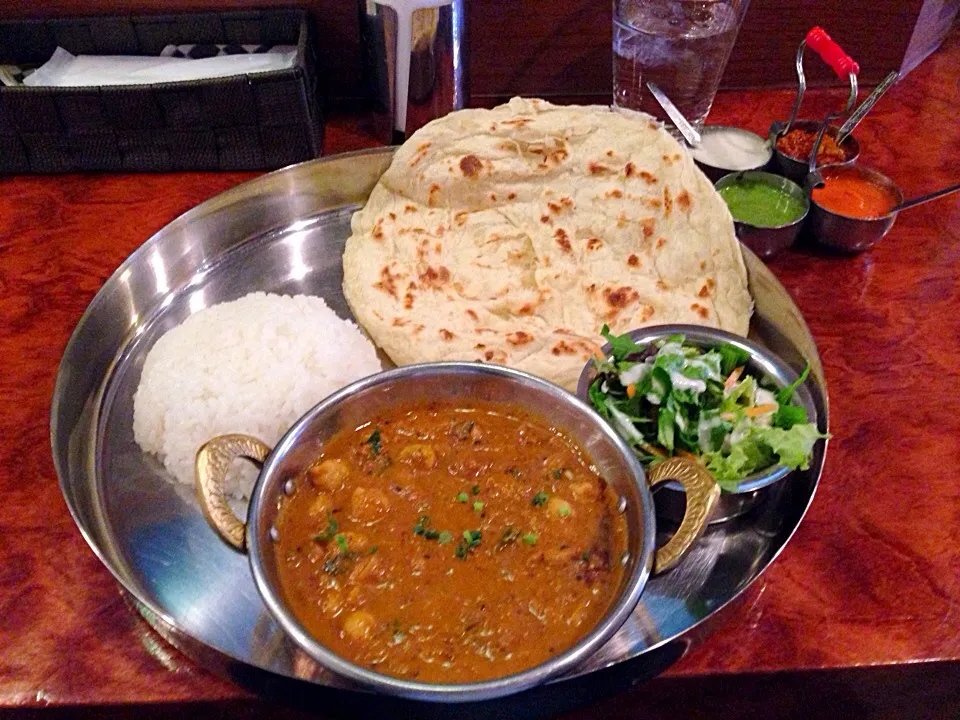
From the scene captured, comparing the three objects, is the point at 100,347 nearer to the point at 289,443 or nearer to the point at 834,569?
the point at 289,443

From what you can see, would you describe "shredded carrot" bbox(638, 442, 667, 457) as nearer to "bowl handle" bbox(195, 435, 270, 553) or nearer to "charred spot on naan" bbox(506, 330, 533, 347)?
"charred spot on naan" bbox(506, 330, 533, 347)

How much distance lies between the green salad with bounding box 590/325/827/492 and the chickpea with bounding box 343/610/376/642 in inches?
26.3

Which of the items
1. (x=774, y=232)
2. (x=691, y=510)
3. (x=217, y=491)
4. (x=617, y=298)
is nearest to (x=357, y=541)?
(x=217, y=491)

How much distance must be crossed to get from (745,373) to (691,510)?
23.7 inches

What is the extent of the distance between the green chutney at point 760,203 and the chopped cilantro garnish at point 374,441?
4.49 feet

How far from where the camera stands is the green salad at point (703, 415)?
165 cm

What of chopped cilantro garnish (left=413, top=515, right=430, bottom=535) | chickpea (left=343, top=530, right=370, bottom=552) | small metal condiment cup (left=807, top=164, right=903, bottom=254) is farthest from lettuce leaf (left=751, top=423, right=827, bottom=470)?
small metal condiment cup (left=807, top=164, right=903, bottom=254)

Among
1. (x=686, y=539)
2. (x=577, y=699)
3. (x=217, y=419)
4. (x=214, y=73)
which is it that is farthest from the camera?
(x=214, y=73)

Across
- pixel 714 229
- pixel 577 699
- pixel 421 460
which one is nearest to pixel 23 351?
pixel 421 460

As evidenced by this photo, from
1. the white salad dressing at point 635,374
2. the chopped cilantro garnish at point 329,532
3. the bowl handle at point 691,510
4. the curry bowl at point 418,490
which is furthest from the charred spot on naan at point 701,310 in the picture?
the chopped cilantro garnish at point 329,532

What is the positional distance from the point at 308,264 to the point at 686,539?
1559 millimetres

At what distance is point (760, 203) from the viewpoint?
248 centimetres

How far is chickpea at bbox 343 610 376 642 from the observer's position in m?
1.39

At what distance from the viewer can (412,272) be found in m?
2.23
